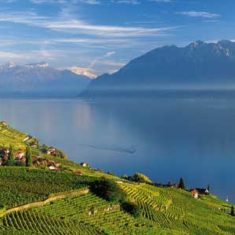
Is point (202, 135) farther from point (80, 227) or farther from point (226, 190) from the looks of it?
point (80, 227)

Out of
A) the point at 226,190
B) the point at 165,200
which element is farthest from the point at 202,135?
the point at 165,200

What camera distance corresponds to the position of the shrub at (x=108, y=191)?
5169cm

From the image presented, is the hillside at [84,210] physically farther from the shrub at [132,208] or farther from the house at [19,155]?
the house at [19,155]

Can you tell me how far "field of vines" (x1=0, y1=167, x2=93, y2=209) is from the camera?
44969 mm

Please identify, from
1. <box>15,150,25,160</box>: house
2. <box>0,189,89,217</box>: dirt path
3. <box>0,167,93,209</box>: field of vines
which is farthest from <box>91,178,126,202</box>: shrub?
<box>15,150,25,160</box>: house

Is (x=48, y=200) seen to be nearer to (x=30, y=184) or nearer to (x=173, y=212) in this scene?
(x=30, y=184)

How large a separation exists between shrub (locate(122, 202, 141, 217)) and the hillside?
144 millimetres

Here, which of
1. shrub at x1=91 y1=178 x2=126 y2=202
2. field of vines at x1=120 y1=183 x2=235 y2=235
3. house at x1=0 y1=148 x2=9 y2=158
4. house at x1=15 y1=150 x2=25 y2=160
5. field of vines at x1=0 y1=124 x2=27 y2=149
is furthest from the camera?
field of vines at x1=0 y1=124 x2=27 y2=149

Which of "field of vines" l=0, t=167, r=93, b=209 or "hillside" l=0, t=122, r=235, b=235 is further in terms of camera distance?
"field of vines" l=0, t=167, r=93, b=209

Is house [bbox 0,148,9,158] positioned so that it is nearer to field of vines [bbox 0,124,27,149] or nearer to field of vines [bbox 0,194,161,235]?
field of vines [bbox 0,124,27,149]

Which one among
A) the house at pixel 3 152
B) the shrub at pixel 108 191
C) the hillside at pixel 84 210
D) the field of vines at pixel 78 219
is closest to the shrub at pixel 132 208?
the hillside at pixel 84 210

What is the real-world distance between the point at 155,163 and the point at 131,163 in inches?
264

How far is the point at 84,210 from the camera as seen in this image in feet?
154

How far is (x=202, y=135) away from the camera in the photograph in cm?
19138
